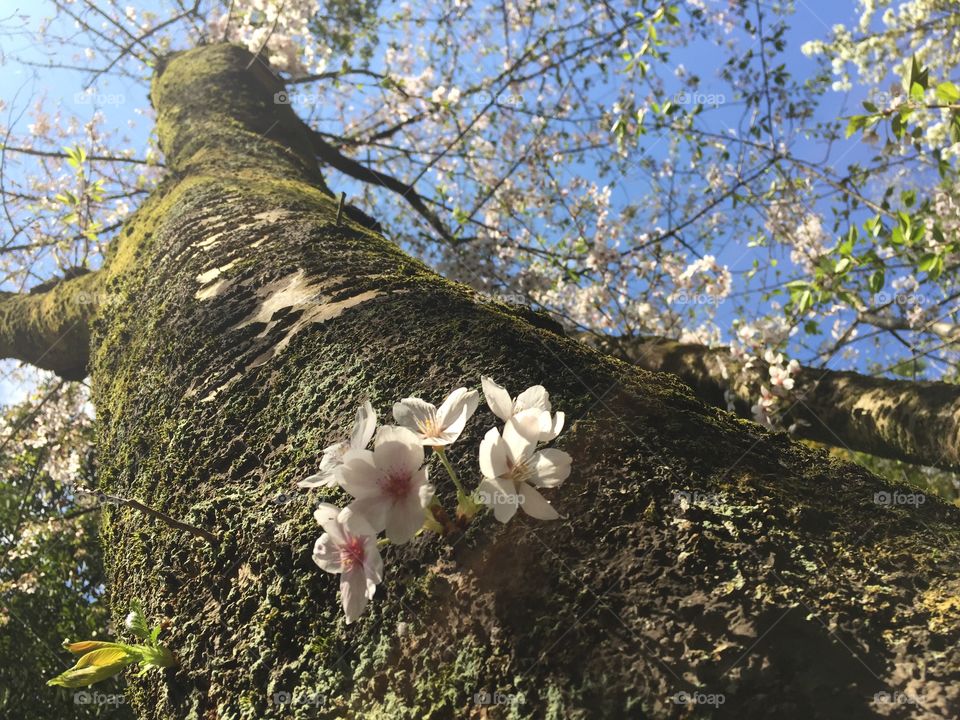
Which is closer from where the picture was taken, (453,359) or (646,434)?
(646,434)

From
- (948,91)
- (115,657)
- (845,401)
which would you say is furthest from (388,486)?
(845,401)

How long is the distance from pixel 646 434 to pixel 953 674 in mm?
372

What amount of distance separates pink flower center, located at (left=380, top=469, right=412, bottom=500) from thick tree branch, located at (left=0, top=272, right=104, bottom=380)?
2.54m

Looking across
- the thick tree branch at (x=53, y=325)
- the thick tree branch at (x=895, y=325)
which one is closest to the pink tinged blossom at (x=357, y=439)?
the thick tree branch at (x=53, y=325)

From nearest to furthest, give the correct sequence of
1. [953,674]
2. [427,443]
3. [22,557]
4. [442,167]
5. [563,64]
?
[953,674], [427,443], [22,557], [563,64], [442,167]

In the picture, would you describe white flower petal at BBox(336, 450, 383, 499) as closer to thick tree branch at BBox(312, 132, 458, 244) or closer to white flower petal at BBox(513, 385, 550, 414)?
white flower petal at BBox(513, 385, 550, 414)

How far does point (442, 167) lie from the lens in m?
6.49

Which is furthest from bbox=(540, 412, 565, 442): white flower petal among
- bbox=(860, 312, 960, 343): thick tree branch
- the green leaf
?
bbox=(860, 312, 960, 343): thick tree branch

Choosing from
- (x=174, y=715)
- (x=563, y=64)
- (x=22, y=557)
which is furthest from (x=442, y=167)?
(x=174, y=715)

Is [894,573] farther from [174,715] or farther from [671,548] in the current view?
[174,715]

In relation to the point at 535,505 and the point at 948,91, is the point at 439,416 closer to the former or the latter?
the point at 535,505

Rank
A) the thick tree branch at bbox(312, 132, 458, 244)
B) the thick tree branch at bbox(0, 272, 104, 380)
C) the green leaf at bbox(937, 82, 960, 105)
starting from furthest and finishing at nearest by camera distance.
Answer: the thick tree branch at bbox(312, 132, 458, 244), the thick tree branch at bbox(0, 272, 104, 380), the green leaf at bbox(937, 82, 960, 105)

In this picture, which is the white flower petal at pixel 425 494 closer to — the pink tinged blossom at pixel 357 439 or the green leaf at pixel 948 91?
the pink tinged blossom at pixel 357 439

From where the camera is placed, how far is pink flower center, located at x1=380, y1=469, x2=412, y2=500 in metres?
0.65
